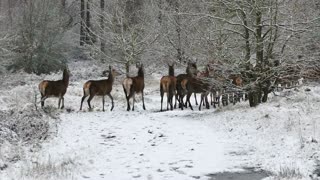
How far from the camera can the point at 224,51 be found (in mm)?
16812

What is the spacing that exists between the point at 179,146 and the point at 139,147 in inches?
38.2

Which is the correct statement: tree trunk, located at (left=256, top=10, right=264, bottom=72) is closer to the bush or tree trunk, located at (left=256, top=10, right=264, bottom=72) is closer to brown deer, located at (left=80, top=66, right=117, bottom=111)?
brown deer, located at (left=80, top=66, right=117, bottom=111)

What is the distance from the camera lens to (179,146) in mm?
11531

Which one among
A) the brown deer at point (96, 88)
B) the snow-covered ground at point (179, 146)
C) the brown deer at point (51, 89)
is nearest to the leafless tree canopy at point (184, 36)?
the snow-covered ground at point (179, 146)

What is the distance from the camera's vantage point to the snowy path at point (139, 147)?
9.41 metres

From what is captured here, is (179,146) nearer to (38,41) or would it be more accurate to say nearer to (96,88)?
(96,88)

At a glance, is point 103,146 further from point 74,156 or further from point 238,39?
point 238,39

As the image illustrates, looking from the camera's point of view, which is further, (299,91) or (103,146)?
(299,91)

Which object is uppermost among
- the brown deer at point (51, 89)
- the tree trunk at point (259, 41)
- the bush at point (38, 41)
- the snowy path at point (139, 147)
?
the bush at point (38, 41)

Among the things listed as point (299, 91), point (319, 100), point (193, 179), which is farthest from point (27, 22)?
point (193, 179)

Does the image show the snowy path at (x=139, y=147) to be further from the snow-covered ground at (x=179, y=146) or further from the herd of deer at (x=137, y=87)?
the herd of deer at (x=137, y=87)

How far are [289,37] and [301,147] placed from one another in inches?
259

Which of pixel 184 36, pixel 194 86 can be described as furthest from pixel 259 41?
pixel 184 36

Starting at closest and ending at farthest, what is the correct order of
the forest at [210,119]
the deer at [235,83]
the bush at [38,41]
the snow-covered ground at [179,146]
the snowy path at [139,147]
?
the snow-covered ground at [179,146], the snowy path at [139,147], the forest at [210,119], the deer at [235,83], the bush at [38,41]
